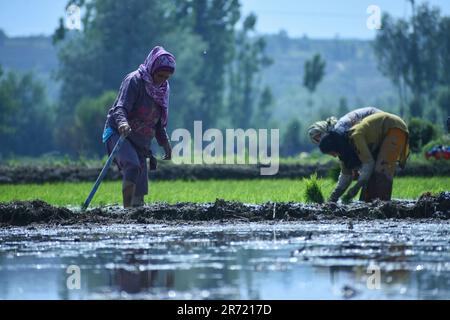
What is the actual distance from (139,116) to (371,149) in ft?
8.90

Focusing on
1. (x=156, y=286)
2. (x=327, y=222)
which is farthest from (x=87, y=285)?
(x=327, y=222)

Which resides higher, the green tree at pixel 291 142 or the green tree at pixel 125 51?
the green tree at pixel 125 51

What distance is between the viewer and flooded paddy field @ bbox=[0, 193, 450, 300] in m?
7.90

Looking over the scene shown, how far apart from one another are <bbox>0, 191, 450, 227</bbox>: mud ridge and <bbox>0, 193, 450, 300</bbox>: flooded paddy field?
13 mm

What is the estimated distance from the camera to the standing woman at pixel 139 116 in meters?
14.3

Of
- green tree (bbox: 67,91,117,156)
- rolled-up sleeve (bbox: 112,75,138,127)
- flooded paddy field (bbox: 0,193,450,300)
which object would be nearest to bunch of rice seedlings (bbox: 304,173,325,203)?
flooded paddy field (bbox: 0,193,450,300)

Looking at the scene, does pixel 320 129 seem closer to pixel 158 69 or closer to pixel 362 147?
pixel 362 147

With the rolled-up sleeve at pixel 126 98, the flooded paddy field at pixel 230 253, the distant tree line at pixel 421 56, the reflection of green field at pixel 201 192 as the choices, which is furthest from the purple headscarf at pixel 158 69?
the distant tree line at pixel 421 56

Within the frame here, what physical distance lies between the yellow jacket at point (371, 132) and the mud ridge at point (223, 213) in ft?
3.55

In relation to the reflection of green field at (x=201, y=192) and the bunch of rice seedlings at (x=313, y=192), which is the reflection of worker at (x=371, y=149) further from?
the reflection of green field at (x=201, y=192)

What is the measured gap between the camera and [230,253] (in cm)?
1000

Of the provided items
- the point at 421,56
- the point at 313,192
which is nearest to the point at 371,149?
the point at 313,192

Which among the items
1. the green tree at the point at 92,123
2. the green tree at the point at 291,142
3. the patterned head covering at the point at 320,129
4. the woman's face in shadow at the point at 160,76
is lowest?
the green tree at the point at 291,142
